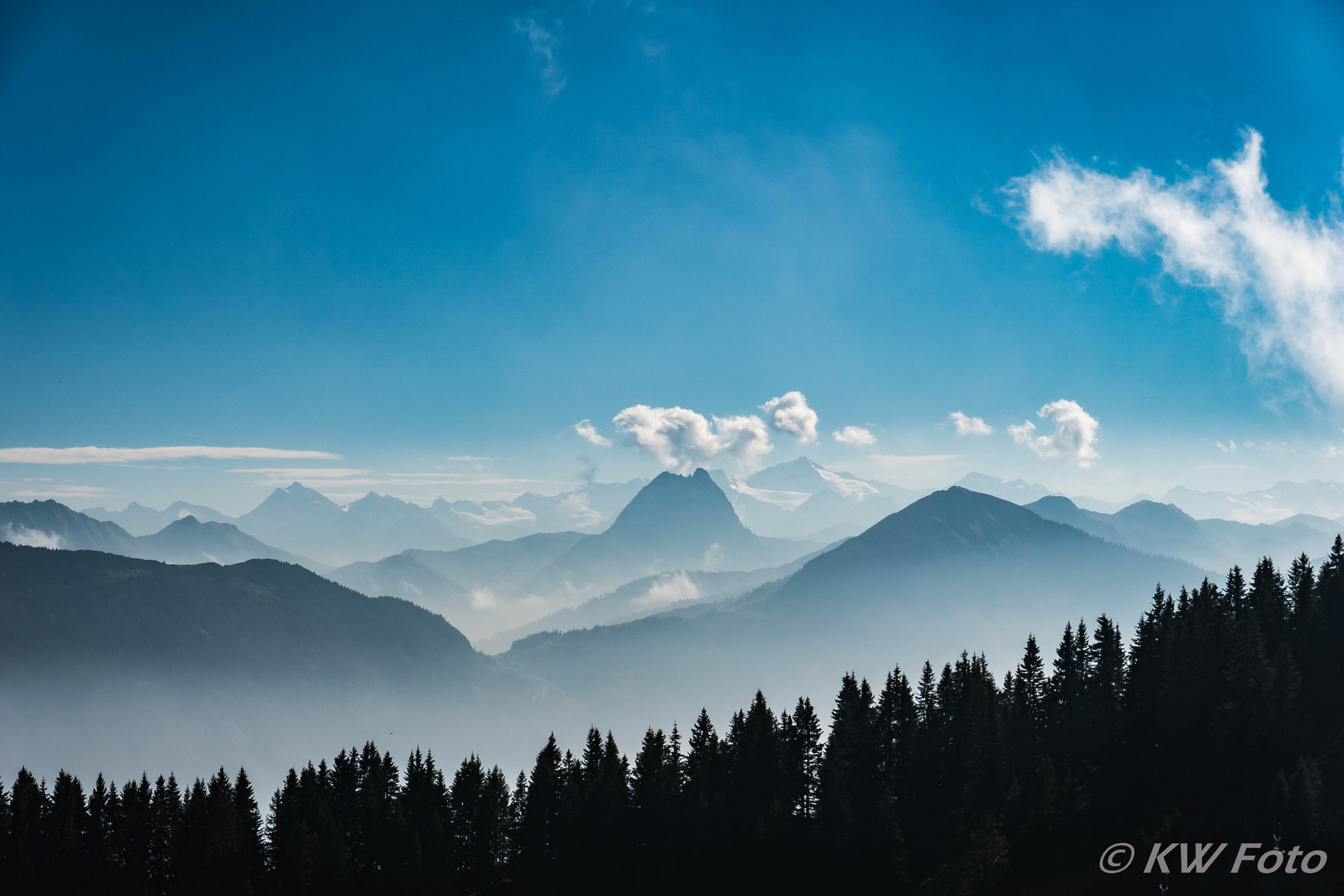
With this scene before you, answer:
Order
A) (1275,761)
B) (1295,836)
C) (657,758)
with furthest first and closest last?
(657,758) → (1275,761) → (1295,836)

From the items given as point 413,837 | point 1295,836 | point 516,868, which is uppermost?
point 1295,836

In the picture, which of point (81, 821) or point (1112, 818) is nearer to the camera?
point (1112, 818)

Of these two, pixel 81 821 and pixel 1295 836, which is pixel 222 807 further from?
pixel 1295 836

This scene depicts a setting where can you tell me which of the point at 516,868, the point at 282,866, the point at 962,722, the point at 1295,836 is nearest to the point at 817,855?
the point at 962,722

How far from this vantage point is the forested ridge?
6762 centimetres

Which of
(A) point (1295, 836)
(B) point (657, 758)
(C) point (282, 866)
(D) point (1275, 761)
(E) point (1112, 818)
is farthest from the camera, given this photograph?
(B) point (657, 758)

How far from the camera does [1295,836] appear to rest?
180ft

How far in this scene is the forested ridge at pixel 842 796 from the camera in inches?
2662

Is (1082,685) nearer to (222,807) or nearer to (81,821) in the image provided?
(222,807)

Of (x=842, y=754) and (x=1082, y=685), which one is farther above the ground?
(x=1082, y=685)

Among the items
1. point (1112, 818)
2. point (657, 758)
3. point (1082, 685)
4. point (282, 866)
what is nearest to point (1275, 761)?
point (1112, 818)

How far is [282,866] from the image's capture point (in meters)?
76.2

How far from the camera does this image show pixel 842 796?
78.1m

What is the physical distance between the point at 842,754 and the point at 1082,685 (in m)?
30.1
